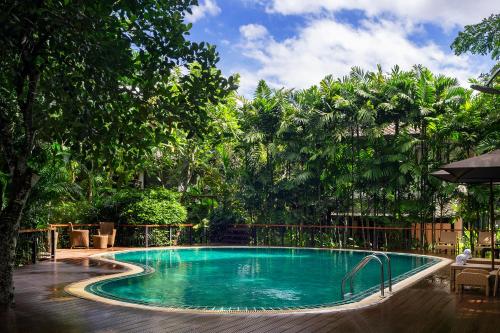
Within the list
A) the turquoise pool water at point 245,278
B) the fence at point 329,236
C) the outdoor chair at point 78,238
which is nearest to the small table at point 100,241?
the outdoor chair at point 78,238

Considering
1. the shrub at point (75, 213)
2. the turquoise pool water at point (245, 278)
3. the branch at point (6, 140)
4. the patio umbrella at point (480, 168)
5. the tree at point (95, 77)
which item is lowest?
the turquoise pool water at point (245, 278)

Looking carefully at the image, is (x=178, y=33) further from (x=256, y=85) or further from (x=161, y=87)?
(x=256, y=85)

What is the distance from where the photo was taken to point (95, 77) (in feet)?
18.7

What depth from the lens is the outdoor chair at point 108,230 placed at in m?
16.9

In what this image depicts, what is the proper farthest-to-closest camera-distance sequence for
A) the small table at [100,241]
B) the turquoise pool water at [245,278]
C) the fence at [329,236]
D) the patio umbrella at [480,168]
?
the fence at [329,236]
the small table at [100,241]
the turquoise pool water at [245,278]
the patio umbrella at [480,168]

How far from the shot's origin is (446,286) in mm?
8586

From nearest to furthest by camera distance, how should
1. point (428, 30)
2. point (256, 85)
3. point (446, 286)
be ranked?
point (446, 286), point (256, 85), point (428, 30)

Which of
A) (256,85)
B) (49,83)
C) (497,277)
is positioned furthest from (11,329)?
(256,85)

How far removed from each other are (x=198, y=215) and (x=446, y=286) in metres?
12.8

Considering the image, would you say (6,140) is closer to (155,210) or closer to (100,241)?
(100,241)

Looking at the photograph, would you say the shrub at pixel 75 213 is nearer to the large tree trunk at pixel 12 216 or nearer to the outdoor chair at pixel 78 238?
the outdoor chair at pixel 78 238

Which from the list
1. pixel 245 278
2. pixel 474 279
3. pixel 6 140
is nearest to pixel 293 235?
pixel 245 278

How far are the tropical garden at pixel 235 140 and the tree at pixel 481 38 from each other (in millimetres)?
39

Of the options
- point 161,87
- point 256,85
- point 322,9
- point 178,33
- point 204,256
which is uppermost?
point 322,9
